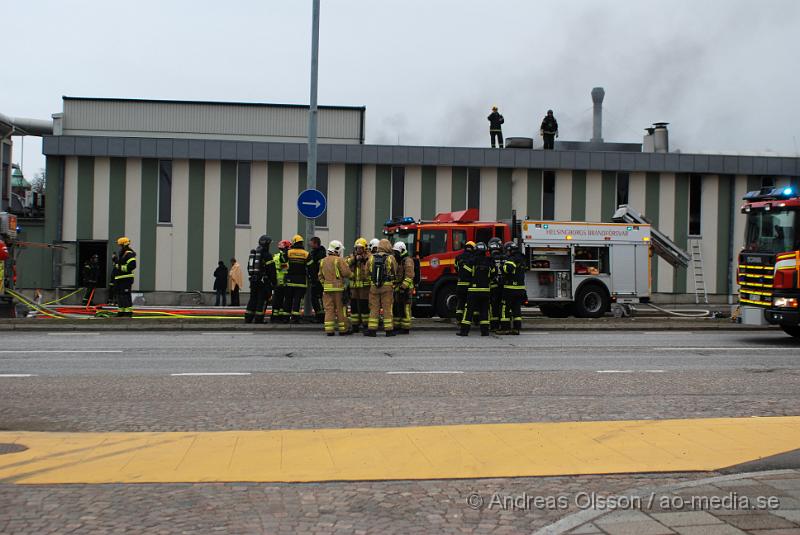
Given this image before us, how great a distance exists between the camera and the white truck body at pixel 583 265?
2134 centimetres

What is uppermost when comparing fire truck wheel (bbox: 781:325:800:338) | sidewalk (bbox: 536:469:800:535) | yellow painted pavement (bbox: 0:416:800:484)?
fire truck wheel (bbox: 781:325:800:338)

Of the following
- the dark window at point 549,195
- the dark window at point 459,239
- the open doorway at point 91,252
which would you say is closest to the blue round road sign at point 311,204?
the dark window at point 459,239

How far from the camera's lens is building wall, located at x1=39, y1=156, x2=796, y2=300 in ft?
98.6

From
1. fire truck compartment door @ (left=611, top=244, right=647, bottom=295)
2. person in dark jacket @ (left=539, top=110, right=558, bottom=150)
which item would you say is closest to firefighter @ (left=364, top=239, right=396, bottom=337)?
fire truck compartment door @ (left=611, top=244, right=647, bottom=295)

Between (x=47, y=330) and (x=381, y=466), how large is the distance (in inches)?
528

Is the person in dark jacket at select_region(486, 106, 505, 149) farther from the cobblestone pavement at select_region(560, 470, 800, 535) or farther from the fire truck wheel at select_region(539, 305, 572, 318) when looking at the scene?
the cobblestone pavement at select_region(560, 470, 800, 535)

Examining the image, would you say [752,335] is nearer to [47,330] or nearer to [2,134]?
[47,330]

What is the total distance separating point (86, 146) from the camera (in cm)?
2967

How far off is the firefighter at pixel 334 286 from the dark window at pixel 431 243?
13.5ft

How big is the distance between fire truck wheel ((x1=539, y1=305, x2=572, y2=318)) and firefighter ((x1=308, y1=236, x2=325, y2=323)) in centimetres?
647

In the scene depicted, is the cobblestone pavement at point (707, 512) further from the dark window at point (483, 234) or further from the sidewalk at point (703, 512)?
the dark window at point (483, 234)

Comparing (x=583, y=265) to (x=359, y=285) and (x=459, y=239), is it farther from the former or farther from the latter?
(x=359, y=285)

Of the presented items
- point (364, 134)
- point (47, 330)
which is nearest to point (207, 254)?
point (364, 134)

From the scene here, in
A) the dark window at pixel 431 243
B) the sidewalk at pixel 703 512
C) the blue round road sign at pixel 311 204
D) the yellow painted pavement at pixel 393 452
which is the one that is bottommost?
the yellow painted pavement at pixel 393 452
